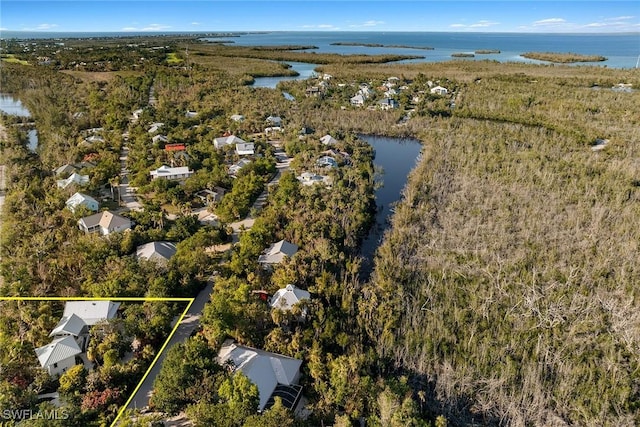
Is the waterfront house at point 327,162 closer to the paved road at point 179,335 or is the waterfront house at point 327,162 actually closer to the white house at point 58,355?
the paved road at point 179,335

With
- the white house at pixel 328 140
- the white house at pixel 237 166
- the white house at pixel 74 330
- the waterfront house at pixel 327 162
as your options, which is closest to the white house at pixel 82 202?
the white house at pixel 237 166

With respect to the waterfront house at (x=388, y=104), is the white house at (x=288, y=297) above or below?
below

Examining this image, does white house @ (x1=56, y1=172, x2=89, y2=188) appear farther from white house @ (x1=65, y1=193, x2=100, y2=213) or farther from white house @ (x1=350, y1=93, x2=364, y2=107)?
white house @ (x1=350, y1=93, x2=364, y2=107)

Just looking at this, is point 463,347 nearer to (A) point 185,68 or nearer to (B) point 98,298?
(B) point 98,298

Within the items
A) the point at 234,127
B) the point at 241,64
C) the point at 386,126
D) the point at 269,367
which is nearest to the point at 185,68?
the point at 241,64

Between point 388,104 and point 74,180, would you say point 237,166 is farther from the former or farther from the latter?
point 388,104

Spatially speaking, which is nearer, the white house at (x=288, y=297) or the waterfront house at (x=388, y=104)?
the white house at (x=288, y=297)
